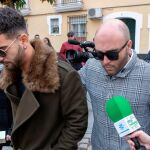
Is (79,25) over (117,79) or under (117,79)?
under

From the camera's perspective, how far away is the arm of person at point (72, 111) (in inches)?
75.5

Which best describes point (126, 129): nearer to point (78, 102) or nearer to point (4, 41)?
point (78, 102)

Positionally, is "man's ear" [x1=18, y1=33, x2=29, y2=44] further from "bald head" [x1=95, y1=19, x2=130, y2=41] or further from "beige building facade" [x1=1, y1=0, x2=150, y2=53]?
"beige building facade" [x1=1, y1=0, x2=150, y2=53]

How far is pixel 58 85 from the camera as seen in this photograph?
6.20 ft

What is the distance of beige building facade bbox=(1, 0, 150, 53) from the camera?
520 inches

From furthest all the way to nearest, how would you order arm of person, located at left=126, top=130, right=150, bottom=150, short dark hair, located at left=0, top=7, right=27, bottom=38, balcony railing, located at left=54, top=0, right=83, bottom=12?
balcony railing, located at left=54, top=0, right=83, bottom=12 < short dark hair, located at left=0, top=7, right=27, bottom=38 < arm of person, located at left=126, top=130, right=150, bottom=150

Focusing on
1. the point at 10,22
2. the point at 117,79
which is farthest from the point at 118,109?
the point at 10,22

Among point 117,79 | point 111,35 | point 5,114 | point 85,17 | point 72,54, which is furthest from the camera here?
point 85,17

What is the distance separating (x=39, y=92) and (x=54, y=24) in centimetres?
1384

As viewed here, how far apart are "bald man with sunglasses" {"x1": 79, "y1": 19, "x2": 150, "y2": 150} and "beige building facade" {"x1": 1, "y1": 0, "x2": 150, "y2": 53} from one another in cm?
1133

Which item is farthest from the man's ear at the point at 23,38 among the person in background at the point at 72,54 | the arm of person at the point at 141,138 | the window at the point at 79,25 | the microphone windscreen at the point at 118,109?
the window at the point at 79,25

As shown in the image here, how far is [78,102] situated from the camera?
6.40ft

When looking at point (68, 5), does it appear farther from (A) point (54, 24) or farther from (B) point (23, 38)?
(B) point (23, 38)

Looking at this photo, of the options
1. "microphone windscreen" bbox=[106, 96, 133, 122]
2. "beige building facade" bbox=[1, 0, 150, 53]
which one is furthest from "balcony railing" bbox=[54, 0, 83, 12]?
"microphone windscreen" bbox=[106, 96, 133, 122]
